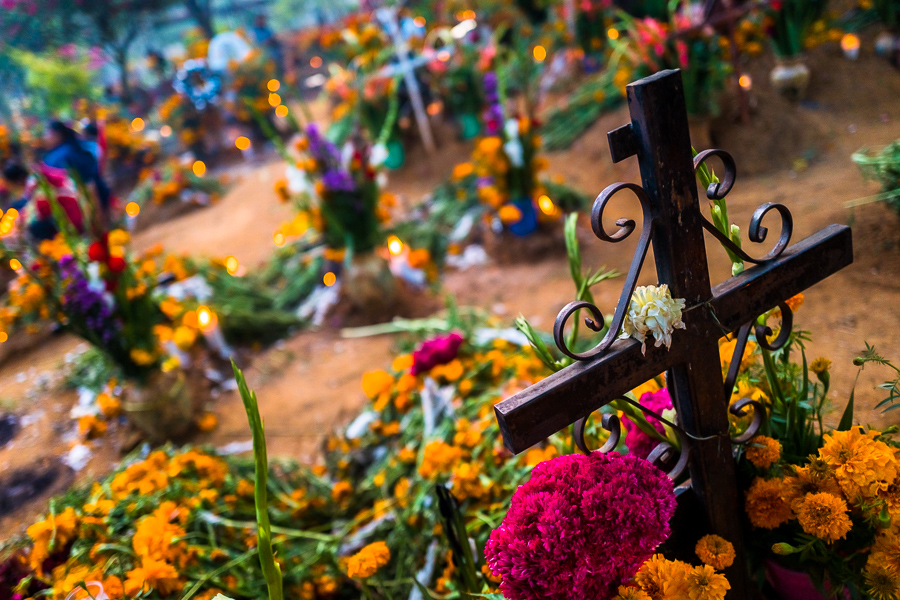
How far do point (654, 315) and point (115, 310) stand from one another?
2972 millimetres

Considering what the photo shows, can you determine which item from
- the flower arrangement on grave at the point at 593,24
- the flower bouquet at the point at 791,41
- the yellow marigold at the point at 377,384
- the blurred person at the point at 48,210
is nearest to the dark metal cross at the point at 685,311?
the yellow marigold at the point at 377,384

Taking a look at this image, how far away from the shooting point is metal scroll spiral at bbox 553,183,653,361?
2.42ft

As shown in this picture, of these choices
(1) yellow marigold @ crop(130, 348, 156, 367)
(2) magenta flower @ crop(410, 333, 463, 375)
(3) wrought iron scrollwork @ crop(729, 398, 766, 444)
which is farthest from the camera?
(1) yellow marigold @ crop(130, 348, 156, 367)

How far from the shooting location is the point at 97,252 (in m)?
2.82

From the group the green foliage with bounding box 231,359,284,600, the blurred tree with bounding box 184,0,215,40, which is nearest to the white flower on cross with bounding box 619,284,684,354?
the green foliage with bounding box 231,359,284,600

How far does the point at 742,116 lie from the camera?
165 inches

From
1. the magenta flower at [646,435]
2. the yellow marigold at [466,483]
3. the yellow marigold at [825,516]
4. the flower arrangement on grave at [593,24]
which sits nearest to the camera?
the yellow marigold at [825,516]

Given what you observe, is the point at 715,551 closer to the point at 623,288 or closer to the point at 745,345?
the point at 745,345

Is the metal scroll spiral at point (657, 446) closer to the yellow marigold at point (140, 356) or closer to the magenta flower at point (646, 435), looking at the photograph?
the magenta flower at point (646, 435)

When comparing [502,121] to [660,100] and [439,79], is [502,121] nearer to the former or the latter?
[439,79]

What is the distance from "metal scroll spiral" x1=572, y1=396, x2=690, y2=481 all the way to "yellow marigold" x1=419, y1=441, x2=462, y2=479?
719mm

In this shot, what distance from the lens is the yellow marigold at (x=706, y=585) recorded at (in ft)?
2.69

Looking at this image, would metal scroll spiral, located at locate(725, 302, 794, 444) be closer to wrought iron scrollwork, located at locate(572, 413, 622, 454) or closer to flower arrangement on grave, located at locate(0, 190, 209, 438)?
wrought iron scrollwork, located at locate(572, 413, 622, 454)

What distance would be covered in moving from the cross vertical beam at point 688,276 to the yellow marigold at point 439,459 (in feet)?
2.59
